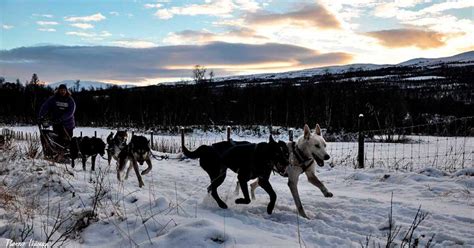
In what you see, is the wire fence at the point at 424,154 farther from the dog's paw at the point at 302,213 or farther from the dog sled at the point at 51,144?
the dog sled at the point at 51,144

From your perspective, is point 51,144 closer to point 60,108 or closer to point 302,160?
point 60,108

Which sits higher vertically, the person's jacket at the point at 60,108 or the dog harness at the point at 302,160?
the person's jacket at the point at 60,108

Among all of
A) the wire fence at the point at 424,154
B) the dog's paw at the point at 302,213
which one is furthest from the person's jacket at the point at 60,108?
the wire fence at the point at 424,154

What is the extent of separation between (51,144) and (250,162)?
6.57 m

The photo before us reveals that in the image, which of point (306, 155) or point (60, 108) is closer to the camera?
point (306, 155)

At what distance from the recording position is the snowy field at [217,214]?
389cm

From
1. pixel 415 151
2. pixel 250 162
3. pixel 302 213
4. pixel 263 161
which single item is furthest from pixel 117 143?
pixel 415 151

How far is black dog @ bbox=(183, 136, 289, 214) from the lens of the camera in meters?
5.50

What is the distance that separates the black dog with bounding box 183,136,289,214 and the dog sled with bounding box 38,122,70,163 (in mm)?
5333

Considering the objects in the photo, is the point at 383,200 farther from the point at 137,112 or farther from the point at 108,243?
the point at 137,112

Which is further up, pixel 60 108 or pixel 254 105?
pixel 254 105

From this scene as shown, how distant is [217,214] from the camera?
5.27m

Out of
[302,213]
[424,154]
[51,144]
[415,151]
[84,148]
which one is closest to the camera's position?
[302,213]

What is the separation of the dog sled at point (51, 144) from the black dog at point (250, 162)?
533cm
